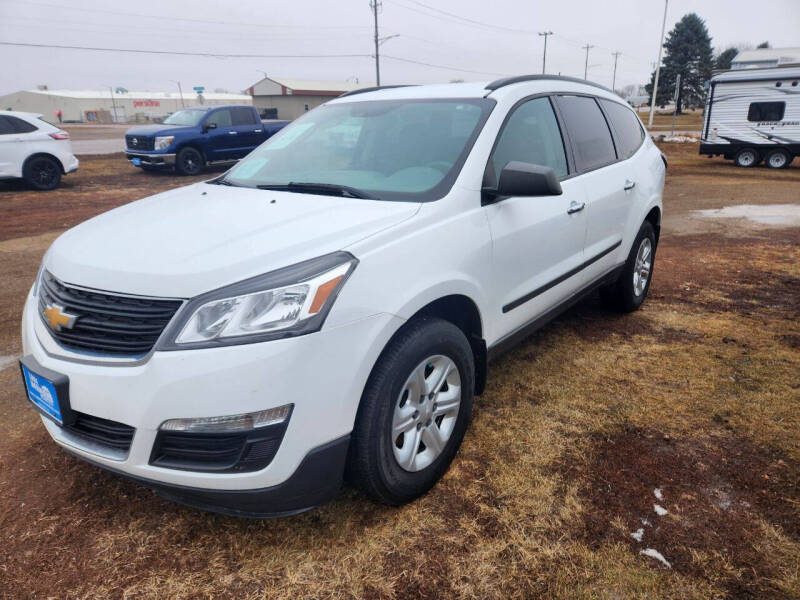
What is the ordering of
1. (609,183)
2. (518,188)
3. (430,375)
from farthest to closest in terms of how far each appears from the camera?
(609,183)
(518,188)
(430,375)

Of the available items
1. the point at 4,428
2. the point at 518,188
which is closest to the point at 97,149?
the point at 4,428

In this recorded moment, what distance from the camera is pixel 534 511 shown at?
7.80 ft

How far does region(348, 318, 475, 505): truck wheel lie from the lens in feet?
6.82

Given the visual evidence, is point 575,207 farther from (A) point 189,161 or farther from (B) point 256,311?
(A) point 189,161

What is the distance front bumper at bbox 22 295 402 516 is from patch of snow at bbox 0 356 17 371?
7.29 ft

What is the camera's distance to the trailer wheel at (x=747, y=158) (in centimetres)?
1806

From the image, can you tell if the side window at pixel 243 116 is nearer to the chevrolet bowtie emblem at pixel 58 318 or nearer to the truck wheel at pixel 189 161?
the truck wheel at pixel 189 161

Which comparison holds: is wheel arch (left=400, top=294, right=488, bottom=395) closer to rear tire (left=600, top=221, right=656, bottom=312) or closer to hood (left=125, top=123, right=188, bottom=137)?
rear tire (left=600, top=221, right=656, bottom=312)

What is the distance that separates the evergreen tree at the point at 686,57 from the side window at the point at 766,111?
45551 millimetres

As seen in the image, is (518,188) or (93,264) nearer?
(93,264)

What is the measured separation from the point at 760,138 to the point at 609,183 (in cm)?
1744

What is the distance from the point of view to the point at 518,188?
2574 millimetres

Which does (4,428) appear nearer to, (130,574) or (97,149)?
(130,574)

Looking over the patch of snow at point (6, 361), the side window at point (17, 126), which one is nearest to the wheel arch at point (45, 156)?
the side window at point (17, 126)
